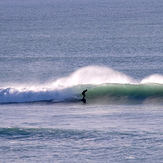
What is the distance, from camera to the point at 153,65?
190ft

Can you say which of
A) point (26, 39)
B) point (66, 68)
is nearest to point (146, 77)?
point (66, 68)

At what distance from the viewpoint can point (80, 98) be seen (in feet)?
143

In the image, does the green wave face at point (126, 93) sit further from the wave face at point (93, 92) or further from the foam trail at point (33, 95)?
the foam trail at point (33, 95)

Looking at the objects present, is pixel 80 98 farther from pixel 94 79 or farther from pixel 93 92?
pixel 94 79

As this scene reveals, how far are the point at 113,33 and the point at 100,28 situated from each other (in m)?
8.67

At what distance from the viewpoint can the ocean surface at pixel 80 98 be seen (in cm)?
3086

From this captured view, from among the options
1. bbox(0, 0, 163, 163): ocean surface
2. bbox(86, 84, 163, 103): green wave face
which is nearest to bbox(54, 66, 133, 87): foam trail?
bbox(0, 0, 163, 163): ocean surface

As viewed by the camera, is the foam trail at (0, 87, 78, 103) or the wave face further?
the foam trail at (0, 87, 78, 103)

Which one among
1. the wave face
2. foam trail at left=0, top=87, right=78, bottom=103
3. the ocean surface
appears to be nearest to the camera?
the ocean surface

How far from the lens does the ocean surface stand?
101 feet

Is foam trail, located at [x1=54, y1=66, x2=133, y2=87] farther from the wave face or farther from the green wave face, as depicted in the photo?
the green wave face

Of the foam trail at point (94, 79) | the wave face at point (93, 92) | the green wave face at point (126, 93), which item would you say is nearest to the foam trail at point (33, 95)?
the wave face at point (93, 92)

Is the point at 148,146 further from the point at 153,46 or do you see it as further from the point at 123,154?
the point at 153,46

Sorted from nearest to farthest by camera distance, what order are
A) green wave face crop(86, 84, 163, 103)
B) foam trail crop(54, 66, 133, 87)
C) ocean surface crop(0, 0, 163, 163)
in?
1. ocean surface crop(0, 0, 163, 163)
2. green wave face crop(86, 84, 163, 103)
3. foam trail crop(54, 66, 133, 87)
